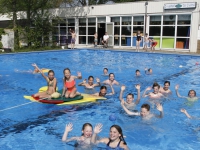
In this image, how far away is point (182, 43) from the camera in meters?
20.9

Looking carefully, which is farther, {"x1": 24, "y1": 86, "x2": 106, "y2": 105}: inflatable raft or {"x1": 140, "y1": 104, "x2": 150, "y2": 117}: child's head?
{"x1": 24, "y1": 86, "x2": 106, "y2": 105}: inflatable raft

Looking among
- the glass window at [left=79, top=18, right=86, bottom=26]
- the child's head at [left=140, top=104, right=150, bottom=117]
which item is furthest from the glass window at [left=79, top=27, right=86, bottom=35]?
the child's head at [left=140, top=104, right=150, bottom=117]

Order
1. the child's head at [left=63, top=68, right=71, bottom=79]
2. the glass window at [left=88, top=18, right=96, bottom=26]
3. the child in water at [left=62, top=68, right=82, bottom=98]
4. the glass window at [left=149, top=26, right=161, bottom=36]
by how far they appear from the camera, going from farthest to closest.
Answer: the glass window at [left=88, top=18, right=96, bottom=26] → the glass window at [left=149, top=26, right=161, bottom=36] → the child in water at [left=62, top=68, right=82, bottom=98] → the child's head at [left=63, top=68, right=71, bottom=79]

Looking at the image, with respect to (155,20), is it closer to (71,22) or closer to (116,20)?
(116,20)

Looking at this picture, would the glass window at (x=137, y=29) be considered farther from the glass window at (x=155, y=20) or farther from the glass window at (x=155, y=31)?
the glass window at (x=155, y=20)

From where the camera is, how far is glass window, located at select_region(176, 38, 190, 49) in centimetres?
2064

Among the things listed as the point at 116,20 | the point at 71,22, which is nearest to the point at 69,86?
the point at 116,20

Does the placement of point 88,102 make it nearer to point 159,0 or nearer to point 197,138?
point 197,138

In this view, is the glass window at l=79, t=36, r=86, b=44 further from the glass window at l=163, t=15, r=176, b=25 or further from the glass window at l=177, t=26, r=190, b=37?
the glass window at l=177, t=26, r=190, b=37

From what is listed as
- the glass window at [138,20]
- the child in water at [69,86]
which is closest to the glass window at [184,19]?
the glass window at [138,20]

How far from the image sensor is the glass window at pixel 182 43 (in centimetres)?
2064

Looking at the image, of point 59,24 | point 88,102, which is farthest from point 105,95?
point 59,24

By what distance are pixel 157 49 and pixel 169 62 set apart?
5.97 meters

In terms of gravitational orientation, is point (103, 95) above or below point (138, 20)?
below
